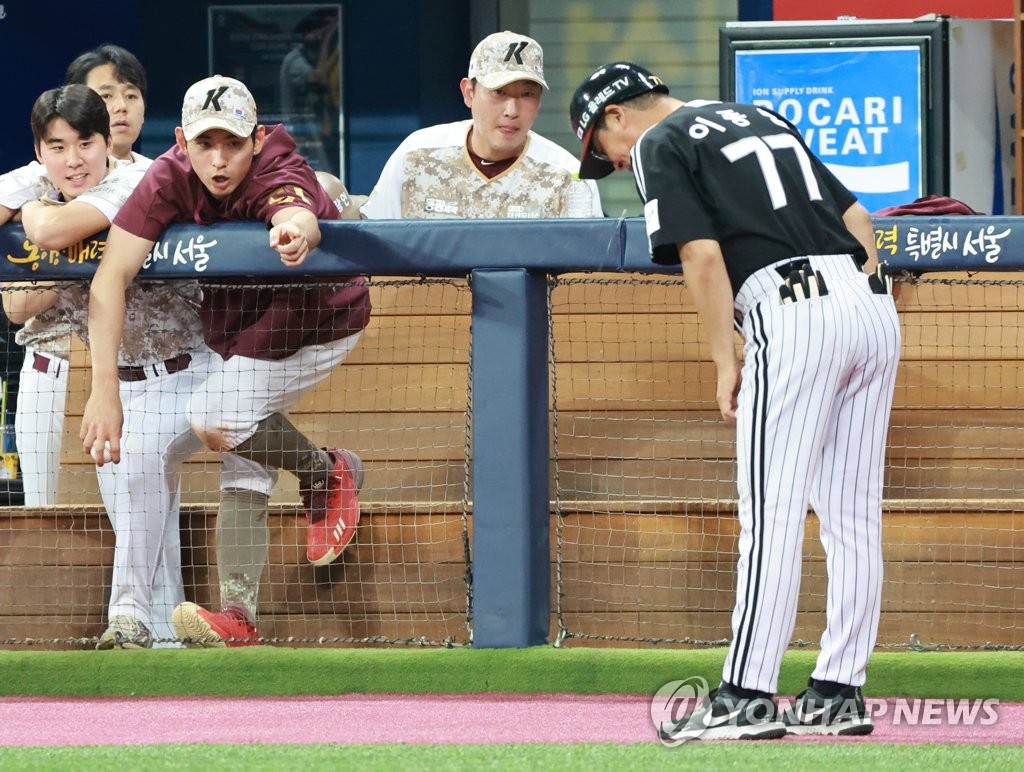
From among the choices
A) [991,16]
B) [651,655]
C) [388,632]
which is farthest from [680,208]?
[991,16]

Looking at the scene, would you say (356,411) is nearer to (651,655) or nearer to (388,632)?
(388,632)

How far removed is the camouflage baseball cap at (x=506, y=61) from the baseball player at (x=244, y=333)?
0.81m

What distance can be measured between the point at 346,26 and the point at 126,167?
5245 mm

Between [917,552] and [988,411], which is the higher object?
[988,411]

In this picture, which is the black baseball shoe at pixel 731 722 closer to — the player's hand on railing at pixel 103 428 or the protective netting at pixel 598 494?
the protective netting at pixel 598 494

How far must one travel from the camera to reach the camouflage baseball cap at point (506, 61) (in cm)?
514

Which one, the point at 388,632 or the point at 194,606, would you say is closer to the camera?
the point at 194,606

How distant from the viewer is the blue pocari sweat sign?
310 inches

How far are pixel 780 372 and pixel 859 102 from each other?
4654mm

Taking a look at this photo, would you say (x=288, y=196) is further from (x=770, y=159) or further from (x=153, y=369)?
(x=770, y=159)

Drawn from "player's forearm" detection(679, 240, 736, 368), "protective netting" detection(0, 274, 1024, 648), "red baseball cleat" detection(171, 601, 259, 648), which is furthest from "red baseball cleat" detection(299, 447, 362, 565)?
"player's forearm" detection(679, 240, 736, 368)

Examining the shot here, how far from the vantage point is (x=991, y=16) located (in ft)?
28.4

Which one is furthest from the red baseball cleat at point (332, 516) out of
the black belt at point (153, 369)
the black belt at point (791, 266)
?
the black belt at point (791, 266)

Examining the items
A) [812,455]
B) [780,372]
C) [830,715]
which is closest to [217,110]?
[780,372]
